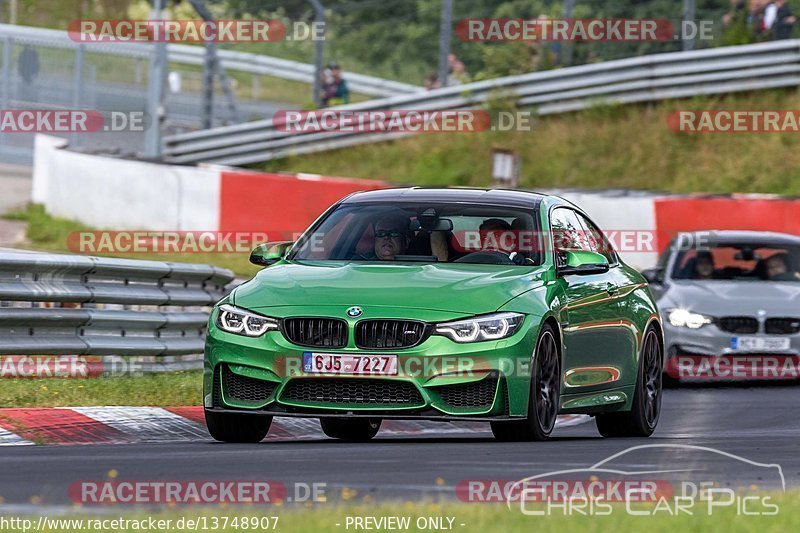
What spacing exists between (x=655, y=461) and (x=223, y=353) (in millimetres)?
2238

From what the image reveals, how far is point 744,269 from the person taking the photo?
16.4m

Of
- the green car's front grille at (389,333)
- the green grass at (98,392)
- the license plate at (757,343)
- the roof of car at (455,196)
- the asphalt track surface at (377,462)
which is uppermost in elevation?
the roof of car at (455,196)

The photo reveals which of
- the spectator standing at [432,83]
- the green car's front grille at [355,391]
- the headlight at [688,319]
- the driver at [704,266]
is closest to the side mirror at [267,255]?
the green car's front grille at [355,391]

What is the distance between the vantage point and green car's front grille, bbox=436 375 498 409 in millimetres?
8797

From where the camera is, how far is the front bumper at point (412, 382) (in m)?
8.72

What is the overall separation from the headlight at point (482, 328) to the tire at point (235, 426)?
1.24m

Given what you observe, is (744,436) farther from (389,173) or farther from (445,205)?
(389,173)

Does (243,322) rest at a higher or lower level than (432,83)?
lower

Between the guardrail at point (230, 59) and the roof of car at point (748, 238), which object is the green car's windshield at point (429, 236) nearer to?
the roof of car at point (748, 238)

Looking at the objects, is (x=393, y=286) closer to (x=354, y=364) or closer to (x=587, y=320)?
(x=354, y=364)

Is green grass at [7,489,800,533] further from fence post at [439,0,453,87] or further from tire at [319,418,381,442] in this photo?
fence post at [439,0,453,87]

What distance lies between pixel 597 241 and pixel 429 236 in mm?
1713

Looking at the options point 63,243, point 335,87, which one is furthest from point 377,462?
point 335,87

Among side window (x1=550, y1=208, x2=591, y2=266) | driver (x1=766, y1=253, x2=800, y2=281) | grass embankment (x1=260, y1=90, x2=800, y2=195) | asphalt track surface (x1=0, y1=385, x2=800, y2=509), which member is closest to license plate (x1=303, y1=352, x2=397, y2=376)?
asphalt track surface (x1=0, y1=385, x2=800, y2=509)
